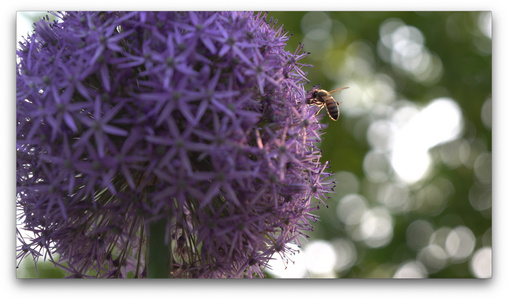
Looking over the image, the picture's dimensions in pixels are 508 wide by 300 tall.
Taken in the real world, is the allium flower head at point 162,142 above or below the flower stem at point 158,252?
above

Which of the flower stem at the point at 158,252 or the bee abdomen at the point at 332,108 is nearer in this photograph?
the flower stem at the point at 158,252

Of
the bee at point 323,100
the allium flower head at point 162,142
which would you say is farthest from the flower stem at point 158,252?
the bee at point 323,100

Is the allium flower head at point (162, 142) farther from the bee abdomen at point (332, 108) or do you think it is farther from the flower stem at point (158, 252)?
the bee abdomen at point (332, 108)

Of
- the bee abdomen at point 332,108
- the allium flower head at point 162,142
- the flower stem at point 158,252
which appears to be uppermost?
the bee abdomen at point 332,108

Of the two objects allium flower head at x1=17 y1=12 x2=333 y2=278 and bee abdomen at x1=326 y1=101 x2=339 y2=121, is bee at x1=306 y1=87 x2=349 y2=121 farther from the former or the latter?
allium flower head at x1=17 y1=12 x2=333 y2=278

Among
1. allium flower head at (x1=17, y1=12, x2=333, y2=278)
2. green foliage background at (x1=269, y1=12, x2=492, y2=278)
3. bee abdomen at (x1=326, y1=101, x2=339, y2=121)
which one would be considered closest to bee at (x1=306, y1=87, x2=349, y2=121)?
bee abdomen at (x1=326, y1=101, x2=339, y2=121)

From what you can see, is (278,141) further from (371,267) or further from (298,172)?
(371,267)

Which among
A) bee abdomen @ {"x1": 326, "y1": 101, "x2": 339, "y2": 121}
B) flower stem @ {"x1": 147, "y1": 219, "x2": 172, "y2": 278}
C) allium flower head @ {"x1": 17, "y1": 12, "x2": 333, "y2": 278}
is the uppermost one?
bee abdomen @ {"x1": 326, "y1": 101, "x2": 339, "y2": 121}

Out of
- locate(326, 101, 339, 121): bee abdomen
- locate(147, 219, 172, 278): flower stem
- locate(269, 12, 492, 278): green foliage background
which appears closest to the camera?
locate(147, 219, 172, 278): flower stem
